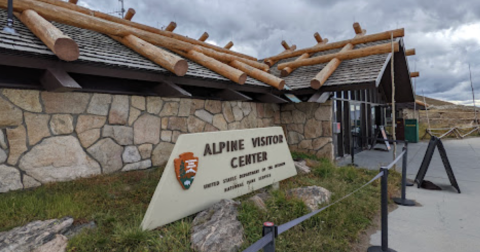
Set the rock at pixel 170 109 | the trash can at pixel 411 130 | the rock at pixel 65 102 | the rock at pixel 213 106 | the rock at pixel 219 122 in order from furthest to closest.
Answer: the trash can at pixel 411 130
the rock at pixel 219 122
the rock at pixel 213 106
the rock at pixel 170 109
the rock at pixel 65 102

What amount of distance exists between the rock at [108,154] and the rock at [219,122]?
2.61 metres

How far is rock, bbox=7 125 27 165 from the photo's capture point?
160 inches

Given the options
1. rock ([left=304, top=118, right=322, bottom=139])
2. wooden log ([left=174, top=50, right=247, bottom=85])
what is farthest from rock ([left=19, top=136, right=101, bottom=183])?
rock ([left=304, top=118, right=322, bottom=139])

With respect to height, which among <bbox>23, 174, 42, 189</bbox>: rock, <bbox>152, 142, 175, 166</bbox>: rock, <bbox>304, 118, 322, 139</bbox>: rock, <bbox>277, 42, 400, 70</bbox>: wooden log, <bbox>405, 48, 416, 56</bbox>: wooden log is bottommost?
<bbox>23, 174, 42, 189</bbox>: rock

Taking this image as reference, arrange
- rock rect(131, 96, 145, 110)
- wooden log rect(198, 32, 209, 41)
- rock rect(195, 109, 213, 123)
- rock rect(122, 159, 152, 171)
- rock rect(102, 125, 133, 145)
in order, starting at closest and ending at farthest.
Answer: rock rect(102, 125, 133, 145)
rock rect(122, 159, 152, 171)
rock rect(131, 96, 145, 110)
rock rect(195, 109, 213, 123)
wooden log rect(198, 32, 209, 41)

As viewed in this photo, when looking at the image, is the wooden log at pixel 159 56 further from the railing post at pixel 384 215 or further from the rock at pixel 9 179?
the railing post at pixel 384 215

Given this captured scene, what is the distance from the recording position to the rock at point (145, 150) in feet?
18.5

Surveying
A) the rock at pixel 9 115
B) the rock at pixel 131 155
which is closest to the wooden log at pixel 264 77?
the rock at pixel 131 155

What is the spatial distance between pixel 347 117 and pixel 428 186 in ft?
13.7

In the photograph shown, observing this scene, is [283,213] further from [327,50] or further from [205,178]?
[327,50]

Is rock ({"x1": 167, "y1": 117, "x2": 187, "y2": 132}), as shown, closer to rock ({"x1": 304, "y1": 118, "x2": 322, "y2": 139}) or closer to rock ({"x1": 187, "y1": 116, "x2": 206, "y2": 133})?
rock ({"x1": 187, "y1": 116, "x2": 206, "y2": 133})

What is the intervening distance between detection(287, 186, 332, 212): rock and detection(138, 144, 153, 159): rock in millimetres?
3242

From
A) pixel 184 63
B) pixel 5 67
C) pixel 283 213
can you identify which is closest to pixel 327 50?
pixel 184 63

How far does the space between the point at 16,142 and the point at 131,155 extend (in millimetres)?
1916
